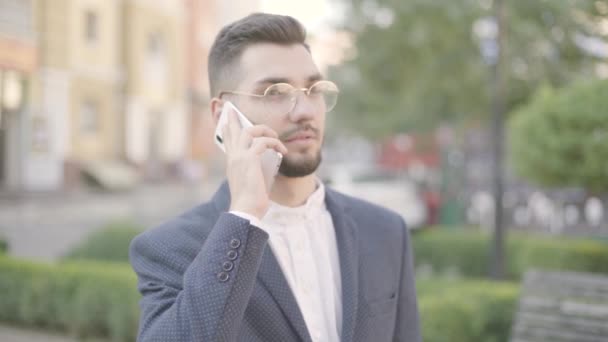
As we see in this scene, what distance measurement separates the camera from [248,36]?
184 cm

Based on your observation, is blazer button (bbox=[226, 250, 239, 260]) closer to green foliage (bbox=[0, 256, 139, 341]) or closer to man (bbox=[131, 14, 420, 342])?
man (bbox=[131, 14, 420, 342])

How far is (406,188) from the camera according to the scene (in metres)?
15.1

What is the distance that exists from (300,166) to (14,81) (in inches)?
196

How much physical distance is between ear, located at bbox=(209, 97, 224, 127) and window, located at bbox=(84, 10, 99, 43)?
20.0 feet

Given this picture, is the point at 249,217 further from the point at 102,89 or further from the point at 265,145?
the point at 102,89

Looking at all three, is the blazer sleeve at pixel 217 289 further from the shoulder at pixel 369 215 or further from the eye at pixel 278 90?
the shoulder at pixel 369 215

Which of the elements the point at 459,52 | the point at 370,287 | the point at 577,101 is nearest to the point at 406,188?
the point at 459,52

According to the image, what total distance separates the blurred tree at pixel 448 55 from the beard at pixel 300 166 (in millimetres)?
10782

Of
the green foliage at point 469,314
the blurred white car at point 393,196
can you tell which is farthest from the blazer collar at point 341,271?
the blurred white car at point 393,196

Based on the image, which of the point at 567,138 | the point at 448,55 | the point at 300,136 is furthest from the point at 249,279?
the point at 448,55

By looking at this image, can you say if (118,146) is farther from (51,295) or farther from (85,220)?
(51,295)

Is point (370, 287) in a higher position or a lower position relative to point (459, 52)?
lower

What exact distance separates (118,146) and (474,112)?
11.5m

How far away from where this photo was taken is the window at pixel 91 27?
25.0 feet
